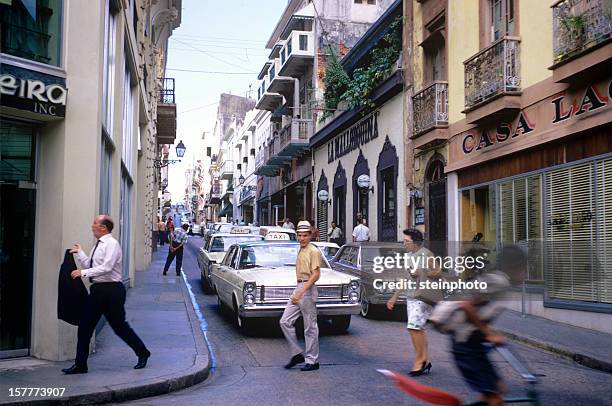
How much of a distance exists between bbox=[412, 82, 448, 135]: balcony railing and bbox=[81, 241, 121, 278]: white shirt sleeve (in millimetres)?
11791

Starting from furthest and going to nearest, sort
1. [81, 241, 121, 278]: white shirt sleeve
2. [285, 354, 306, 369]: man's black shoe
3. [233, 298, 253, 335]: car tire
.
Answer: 1. [233, 298, 253, 335]: car tire
2. [285, 354, 306, 369]: man's black shoe
3. [81, 241, 121, 278]: white shirt sleeve

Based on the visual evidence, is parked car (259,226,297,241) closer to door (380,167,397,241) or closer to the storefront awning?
door (380,167,397,241)

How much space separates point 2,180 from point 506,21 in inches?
445

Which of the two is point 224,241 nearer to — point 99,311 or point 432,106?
point 432,106

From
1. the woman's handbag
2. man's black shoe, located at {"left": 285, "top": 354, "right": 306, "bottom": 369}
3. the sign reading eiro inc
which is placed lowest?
man's black shoe, located at {"left": 285, "top": 354, "right": 306, "bottom": 369}

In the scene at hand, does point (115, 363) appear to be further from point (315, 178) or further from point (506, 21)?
point (315, 178)

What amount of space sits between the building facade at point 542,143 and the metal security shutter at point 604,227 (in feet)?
0.06

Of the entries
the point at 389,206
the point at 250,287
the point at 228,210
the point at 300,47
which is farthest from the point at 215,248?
the point at 228,210

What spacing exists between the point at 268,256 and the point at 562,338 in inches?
204

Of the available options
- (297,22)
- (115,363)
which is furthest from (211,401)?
(297,22)

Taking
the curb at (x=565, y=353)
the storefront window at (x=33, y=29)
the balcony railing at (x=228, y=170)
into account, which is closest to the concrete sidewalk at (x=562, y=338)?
the curb at (x=565, y=353)

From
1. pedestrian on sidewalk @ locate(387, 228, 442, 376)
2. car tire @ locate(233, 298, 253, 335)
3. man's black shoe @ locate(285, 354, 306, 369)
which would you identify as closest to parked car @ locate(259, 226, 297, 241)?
car tire @ locate(233, 298, 253, 335)

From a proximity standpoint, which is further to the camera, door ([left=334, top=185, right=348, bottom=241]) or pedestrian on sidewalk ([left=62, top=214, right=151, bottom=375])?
door ([left=334, top=185, right=348, bottom=241])

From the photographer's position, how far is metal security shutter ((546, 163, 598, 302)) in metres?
11.8
